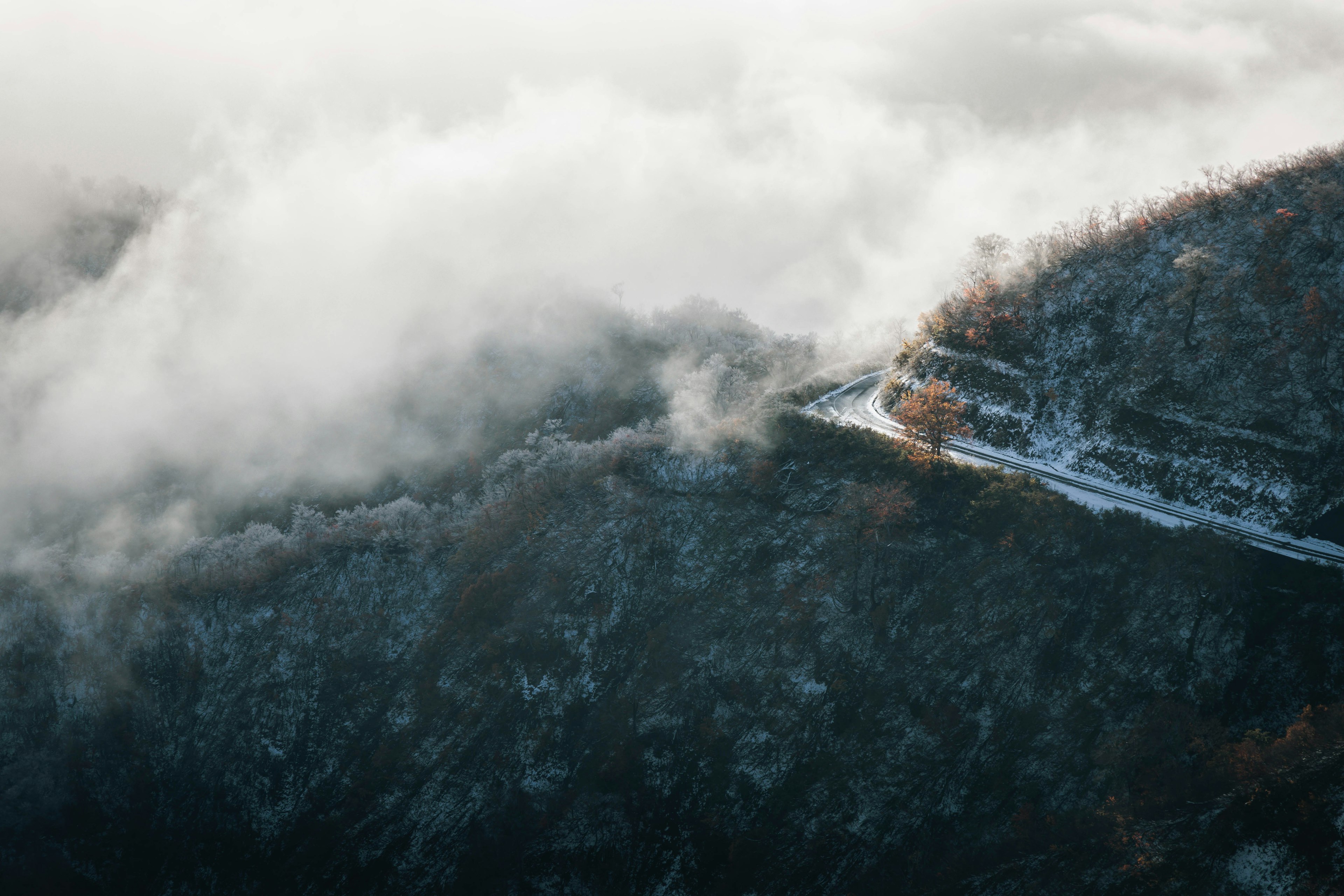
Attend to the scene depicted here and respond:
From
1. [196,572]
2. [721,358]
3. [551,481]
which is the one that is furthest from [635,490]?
[196,572]

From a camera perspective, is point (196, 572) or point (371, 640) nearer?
point (371, 640)

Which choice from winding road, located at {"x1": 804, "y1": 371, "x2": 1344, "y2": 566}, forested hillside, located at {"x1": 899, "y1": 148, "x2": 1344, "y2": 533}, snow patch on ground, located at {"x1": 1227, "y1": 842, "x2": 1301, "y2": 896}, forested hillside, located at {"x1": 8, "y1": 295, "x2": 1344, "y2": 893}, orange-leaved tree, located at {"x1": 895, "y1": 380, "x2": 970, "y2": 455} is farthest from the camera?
orange-leaved tree, located at {"x1": 895, "y1": 380, "x2": 970, "y2": 455}

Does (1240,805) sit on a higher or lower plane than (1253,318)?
lower

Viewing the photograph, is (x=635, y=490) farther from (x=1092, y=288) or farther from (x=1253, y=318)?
(x=1253, y=318)

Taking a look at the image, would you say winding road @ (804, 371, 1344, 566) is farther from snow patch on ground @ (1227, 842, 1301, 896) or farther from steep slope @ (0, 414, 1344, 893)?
snow patch on ground @ (1227, 842, 1301, 896)

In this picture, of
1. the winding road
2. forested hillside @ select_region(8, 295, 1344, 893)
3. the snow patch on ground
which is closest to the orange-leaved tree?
the winding road

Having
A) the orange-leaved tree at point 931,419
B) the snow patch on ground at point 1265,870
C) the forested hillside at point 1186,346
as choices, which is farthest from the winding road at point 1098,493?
the snow patch on ground at point 1265,870

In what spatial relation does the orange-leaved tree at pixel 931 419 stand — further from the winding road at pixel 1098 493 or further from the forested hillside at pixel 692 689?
the forested hillside at pixel 692 689
